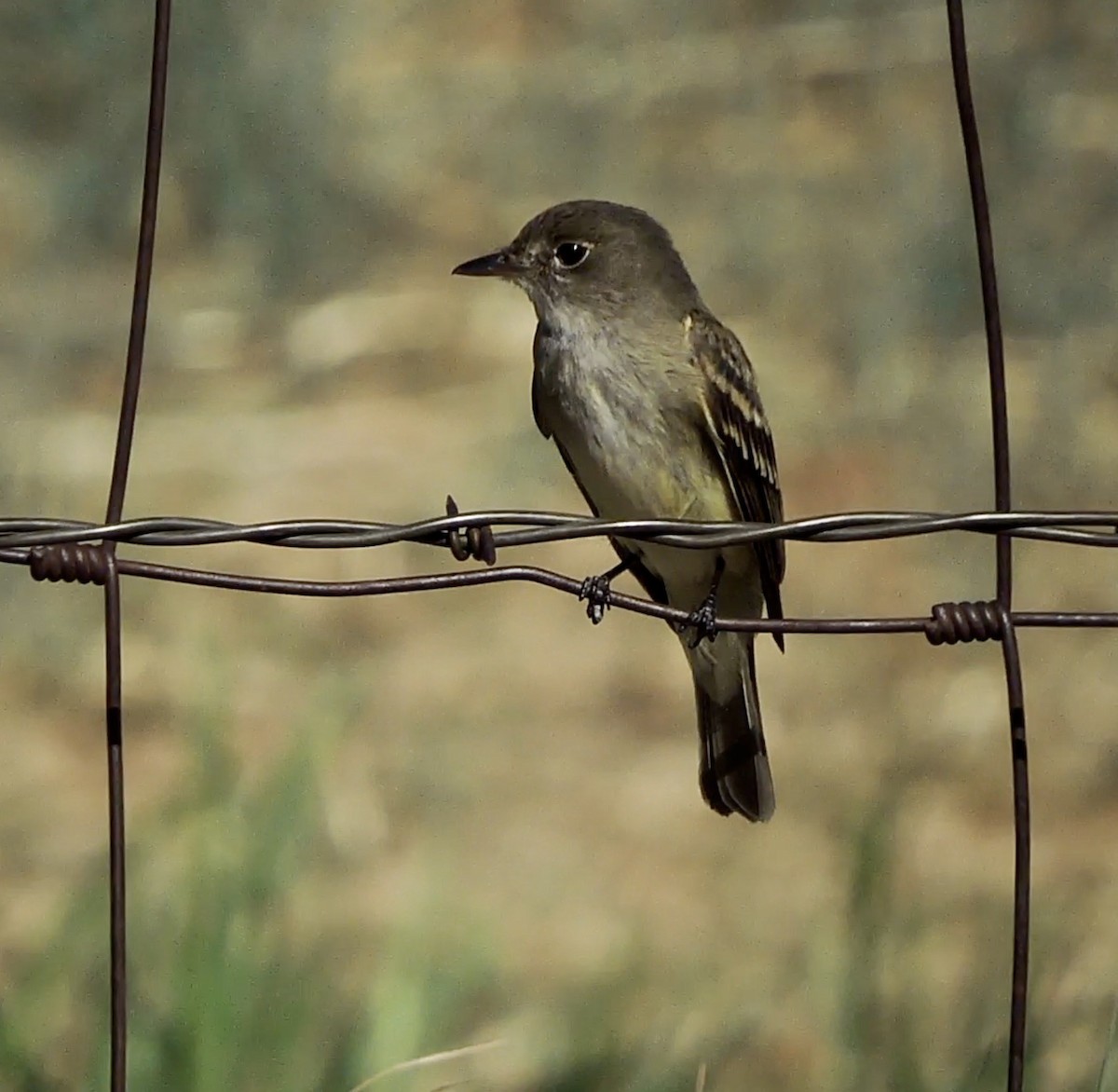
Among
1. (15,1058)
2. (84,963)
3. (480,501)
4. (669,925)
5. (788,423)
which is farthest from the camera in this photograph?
(788,423)

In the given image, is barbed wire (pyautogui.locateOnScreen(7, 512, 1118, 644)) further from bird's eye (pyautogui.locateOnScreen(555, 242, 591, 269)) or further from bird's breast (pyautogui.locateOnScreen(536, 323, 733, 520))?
bird's eye (pyautogui.locateOnScreen(555, 242, 591, 269))

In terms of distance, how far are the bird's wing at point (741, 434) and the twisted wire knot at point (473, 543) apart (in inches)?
51.4

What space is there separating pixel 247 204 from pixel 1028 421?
3037 millimetres

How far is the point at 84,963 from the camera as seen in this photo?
3902 millimetres

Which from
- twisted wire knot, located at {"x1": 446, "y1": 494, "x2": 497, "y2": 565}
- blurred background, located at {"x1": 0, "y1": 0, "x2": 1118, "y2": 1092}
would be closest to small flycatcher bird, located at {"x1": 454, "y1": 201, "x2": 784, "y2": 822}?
blurred background, located at {"x1": 0, "y1": 0, "x2": 1118, "y2": 1092}

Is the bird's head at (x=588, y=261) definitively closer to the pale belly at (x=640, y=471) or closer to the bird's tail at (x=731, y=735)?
the pale belly at (x=640, y=471)

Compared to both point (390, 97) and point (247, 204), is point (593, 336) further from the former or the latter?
point (390, 97)

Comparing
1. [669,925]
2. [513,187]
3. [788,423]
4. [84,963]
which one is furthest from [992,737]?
[513,187]

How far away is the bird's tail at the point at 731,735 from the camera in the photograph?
3.84 m

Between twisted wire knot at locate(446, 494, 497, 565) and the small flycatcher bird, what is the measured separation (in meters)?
0.95

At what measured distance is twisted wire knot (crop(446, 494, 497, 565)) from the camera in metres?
2.52

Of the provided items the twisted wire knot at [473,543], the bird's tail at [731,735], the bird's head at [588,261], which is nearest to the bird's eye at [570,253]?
the bird's head at [588,261]

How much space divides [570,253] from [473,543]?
1.74 meters

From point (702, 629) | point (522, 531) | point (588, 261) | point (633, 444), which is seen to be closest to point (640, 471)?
point (633, 444)
